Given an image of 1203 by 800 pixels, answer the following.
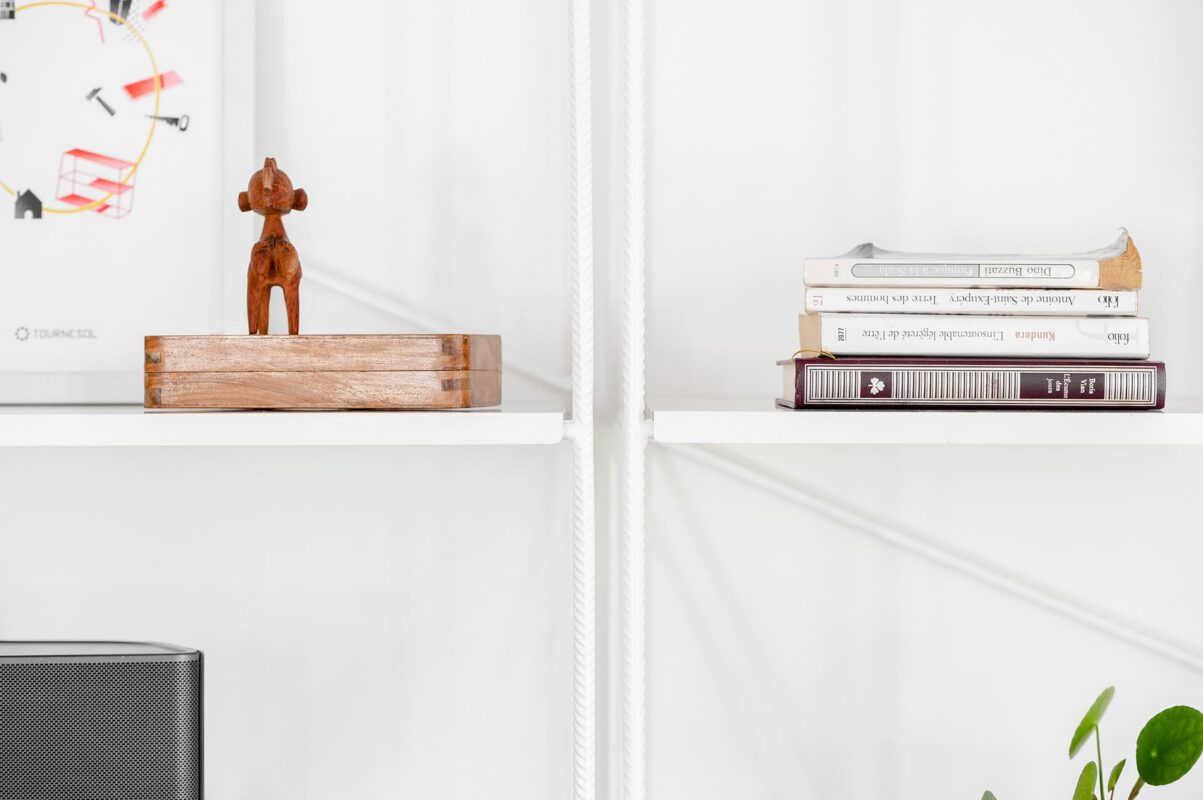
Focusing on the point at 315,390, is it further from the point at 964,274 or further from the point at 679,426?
the point at 964,274

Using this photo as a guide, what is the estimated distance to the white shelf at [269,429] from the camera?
0.69 metres

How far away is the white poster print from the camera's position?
0.93m

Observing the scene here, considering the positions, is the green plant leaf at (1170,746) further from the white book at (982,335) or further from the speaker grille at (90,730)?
the speaker grille at (90,730)

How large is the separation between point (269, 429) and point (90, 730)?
0.90 feet

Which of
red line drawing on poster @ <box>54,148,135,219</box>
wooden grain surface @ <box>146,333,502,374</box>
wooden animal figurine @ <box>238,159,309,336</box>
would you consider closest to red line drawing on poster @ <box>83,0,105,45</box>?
red line drawing on poster @ <box>54,148,135,219</box>

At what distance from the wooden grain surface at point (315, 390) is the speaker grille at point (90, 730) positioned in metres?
0.21

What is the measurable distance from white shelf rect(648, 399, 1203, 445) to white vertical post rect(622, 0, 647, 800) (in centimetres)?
5

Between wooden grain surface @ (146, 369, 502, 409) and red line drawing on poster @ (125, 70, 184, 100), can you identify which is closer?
wooden grain surface @ (146, 369, 502, 409)

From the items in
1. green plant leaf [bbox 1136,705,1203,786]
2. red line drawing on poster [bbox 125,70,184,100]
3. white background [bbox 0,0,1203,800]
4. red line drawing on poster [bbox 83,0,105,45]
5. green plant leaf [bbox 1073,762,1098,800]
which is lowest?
green plant leaf [bbox 1073,762,1098,800]

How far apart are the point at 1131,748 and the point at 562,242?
2.53 ft

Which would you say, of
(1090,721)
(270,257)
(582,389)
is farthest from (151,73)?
(1090,721)

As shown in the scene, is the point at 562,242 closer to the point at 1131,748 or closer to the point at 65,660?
the point at 65,660

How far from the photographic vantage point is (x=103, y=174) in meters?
0.94

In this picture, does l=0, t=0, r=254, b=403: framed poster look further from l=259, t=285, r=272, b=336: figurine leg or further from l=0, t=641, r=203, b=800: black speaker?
l=0, t=641, r=203, b=800: black speaker
